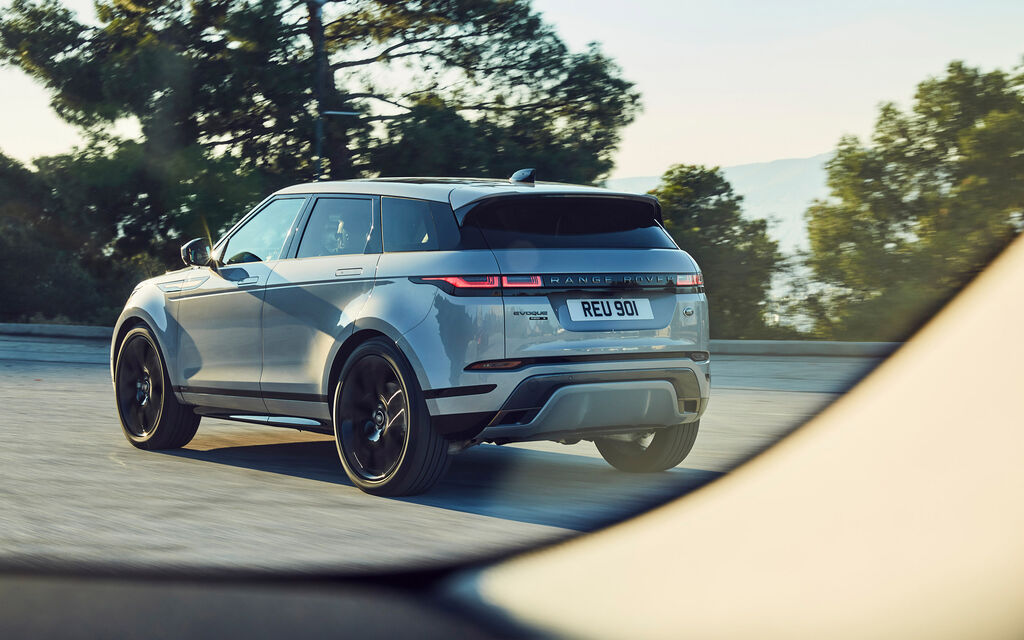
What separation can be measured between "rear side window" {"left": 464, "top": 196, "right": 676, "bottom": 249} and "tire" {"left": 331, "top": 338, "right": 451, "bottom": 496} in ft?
2.61

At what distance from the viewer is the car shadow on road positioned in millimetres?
5945

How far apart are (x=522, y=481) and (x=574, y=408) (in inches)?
45.2

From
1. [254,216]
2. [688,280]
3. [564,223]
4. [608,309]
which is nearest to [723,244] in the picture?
[254,216]

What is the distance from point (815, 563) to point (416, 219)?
9.19ft

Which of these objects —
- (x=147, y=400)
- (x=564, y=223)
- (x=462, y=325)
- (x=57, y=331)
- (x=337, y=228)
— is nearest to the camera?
(x=462, y=325)

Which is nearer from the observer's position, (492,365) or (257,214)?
(492,365)

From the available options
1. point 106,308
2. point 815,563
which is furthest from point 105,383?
A: point 106,308

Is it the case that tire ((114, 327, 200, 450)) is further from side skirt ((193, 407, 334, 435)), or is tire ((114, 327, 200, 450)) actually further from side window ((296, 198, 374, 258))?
side window ((296, 198, 374, 258))

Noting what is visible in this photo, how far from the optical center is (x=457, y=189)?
20.7ft

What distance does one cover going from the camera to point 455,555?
196 inches

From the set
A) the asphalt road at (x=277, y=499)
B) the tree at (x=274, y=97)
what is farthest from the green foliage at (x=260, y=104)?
the asphalt road at (x=277, y=499)

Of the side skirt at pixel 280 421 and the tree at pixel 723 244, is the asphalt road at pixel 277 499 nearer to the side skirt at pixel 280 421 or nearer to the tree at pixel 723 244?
the side skirt at pixel 280 421

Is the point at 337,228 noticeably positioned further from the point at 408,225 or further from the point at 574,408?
the point at 574,408

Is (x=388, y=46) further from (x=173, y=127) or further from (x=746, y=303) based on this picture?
(x=746, y=303)
